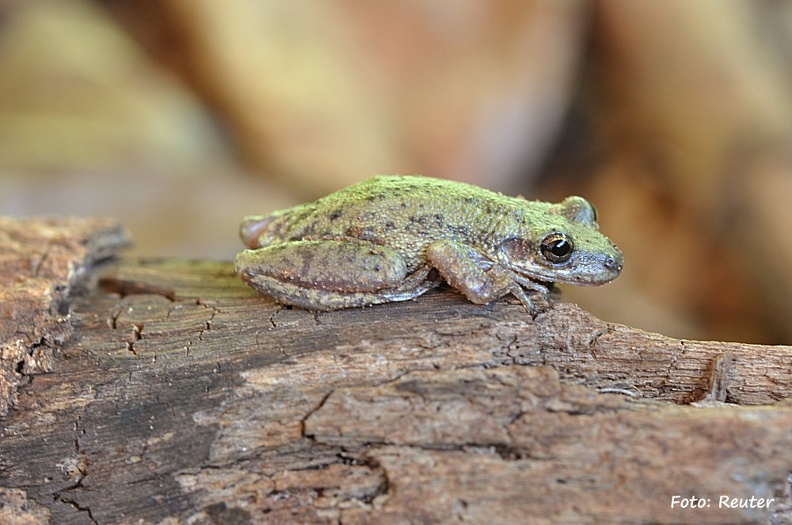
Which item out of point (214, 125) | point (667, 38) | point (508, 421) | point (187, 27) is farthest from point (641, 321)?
point (187, 27)

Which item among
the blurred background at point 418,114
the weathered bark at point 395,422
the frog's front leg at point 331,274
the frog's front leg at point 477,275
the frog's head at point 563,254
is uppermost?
the blurred background at point 418,114

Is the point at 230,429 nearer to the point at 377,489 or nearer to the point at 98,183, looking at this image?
the point at 377,489

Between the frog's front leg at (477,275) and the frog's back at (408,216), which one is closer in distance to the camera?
the frog's front leg at (477,275)

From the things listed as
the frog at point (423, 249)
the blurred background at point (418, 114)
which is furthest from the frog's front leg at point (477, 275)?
the blurred background at point (418, 114)

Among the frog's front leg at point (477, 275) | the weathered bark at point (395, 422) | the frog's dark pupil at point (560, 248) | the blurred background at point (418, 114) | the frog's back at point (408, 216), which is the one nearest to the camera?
the weathered bark at point (395, 422)

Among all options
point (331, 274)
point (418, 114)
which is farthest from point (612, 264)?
point (418, 114)

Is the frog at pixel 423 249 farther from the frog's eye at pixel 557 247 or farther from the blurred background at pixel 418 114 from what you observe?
the blurred background at pixel 418 114
